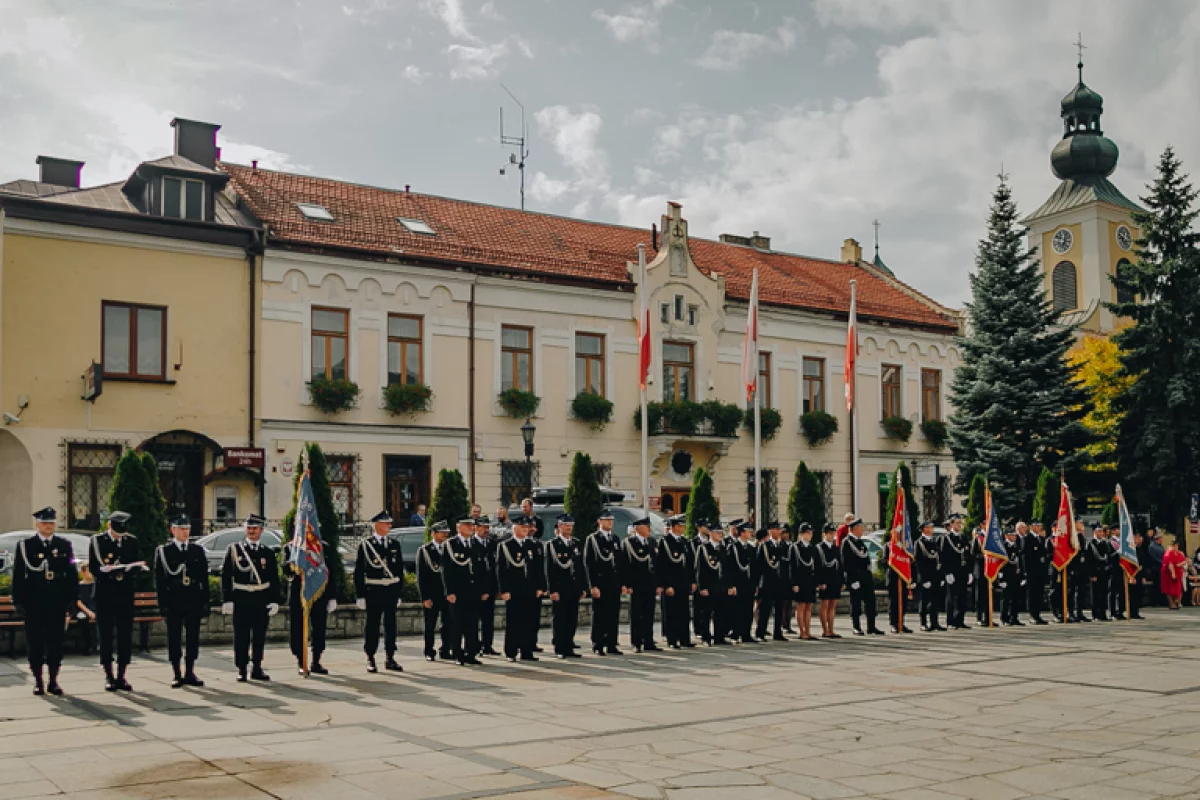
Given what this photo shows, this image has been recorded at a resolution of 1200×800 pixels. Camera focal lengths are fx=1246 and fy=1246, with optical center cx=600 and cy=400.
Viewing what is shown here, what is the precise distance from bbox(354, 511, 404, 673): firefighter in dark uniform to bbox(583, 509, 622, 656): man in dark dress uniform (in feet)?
9.39

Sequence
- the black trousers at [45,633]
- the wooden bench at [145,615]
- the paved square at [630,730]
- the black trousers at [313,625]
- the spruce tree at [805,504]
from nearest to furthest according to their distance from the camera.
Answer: the paved square at [630,730], the black trousers at [45,633], the black trousers at [313,625], the wooden bench at [145,615], the spruce tree at [805,504]

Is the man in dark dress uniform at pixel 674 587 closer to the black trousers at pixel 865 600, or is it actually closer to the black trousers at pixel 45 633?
the black trousers at pixel 865 600

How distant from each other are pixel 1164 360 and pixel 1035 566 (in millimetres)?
12347

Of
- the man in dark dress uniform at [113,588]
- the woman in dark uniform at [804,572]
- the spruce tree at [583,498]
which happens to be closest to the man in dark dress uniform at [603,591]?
the woman in dark uniform at [804,572]

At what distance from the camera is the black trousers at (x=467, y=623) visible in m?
15.5

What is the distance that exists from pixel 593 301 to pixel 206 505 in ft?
38.7

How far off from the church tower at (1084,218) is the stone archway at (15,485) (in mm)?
43922

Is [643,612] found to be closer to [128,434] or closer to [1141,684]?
[1141,684]

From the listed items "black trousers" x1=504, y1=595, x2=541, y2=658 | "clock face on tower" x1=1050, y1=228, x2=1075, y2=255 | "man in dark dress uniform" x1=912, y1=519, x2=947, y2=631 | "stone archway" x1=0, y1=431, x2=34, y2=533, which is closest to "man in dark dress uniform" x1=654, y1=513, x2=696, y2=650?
"black trousers" x1=504, y1=595, x2=541, y2=658

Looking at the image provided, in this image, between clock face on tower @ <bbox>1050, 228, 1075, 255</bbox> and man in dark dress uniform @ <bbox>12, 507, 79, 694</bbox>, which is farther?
clock face on tower @ <bbox>1050, 228, 1075, 255</bbox>

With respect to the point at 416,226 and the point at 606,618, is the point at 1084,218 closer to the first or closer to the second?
the point at 416,226

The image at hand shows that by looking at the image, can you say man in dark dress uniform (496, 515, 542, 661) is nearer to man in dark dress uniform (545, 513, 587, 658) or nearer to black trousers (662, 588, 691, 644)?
man in dark dress uniform (545, 513, 587, 658)

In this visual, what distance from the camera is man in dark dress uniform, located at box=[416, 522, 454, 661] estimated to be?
1584cm

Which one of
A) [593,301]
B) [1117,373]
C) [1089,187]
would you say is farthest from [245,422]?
[1089,187]
